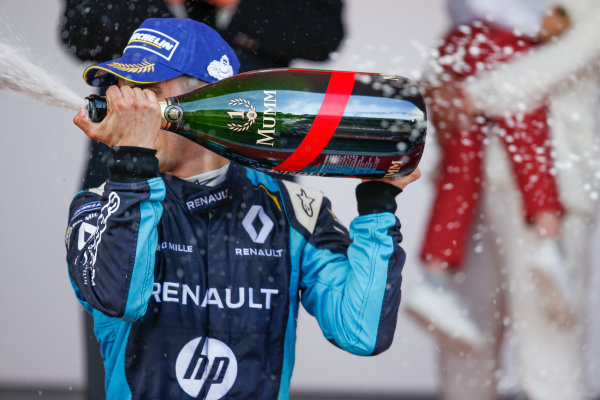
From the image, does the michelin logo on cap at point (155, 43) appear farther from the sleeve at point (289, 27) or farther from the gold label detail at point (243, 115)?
the sleeve at point (289, 27)

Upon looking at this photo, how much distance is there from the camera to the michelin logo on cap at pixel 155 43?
844 millimetres

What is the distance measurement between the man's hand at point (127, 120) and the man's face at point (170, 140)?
121 mm

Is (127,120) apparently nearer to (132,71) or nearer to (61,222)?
(132,71)

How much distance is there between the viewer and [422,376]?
2.11 m

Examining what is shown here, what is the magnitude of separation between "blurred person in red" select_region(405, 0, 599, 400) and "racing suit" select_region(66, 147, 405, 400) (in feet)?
2.11

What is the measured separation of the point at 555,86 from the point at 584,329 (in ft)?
1.78

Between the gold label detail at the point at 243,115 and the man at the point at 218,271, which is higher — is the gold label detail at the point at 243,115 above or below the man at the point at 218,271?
above

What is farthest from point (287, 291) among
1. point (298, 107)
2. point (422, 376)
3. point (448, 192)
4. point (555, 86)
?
point (422, 376)

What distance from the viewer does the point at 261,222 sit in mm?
896

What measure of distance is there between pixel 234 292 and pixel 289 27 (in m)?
0.59

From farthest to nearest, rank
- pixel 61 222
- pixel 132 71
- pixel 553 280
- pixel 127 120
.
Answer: pixel 61 222, pixel 553 280, pixel 132 71, pixel 127 120

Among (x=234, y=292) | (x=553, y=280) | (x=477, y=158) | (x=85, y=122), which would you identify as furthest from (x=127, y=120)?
(x=553, y=280)

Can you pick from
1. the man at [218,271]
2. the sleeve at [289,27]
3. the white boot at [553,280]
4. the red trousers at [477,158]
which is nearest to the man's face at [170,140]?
the man at [218,271]

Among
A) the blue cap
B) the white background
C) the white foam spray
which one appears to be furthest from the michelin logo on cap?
the white background
